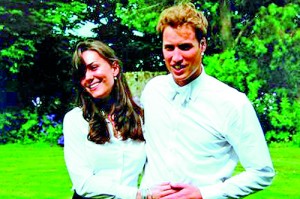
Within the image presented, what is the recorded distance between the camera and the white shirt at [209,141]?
4.82 ft

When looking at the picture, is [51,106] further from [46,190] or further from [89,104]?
[89,104]

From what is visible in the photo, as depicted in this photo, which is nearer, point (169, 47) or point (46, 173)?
point (169, 47)

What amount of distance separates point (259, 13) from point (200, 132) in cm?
825

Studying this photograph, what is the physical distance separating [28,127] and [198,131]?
7.54m

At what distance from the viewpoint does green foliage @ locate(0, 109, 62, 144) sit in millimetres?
8539

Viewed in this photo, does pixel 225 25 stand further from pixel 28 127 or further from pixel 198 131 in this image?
pixel 198 131

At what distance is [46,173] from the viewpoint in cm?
761

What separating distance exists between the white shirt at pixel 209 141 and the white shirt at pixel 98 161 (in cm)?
10

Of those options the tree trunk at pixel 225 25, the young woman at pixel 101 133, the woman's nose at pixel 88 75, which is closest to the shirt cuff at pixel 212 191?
the young woman at pixel 101 133

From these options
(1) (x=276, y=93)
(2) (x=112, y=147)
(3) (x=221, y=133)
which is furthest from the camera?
(1) (x=276, y=93)

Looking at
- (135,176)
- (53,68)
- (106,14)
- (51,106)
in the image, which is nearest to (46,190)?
(51,106)

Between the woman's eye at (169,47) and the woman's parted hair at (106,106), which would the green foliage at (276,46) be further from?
the woman's eye at (169,47)

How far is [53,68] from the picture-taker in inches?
376

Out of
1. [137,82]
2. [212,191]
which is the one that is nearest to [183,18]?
[212,191]
